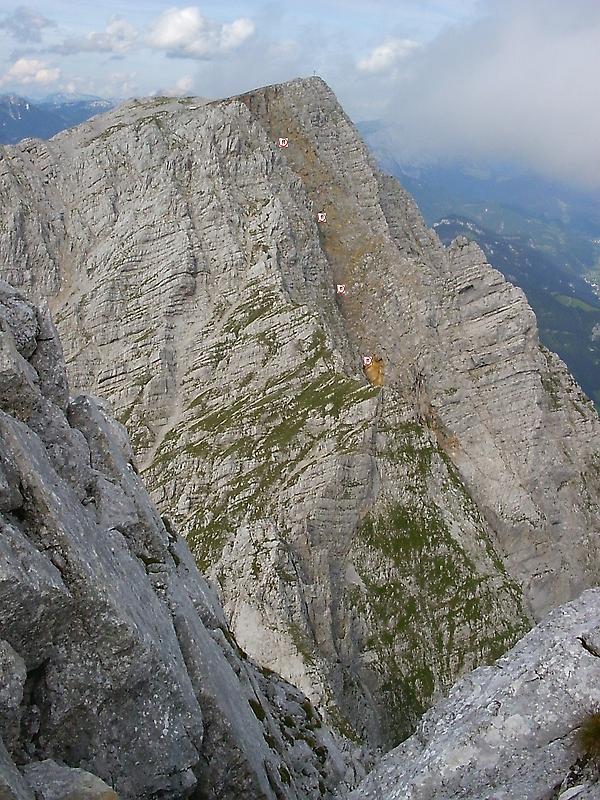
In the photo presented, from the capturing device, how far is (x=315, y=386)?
228 ft

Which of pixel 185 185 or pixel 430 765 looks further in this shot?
pixel 185 185

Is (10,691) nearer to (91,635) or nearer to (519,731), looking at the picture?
(91,635)

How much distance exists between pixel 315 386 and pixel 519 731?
53.6m

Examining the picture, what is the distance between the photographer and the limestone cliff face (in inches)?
2270

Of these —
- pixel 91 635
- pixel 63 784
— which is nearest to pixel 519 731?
pixel 63 784

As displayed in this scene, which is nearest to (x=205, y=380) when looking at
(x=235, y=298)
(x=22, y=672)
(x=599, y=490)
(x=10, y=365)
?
(x=235, y=298)

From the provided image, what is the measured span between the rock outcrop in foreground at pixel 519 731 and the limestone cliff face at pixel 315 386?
3177cm

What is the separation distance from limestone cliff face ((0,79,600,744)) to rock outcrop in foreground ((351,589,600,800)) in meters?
31.8

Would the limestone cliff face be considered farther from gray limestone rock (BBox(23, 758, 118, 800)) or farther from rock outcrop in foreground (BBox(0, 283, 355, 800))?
gray limestone rock (BBox(23, 758, 118, 800))

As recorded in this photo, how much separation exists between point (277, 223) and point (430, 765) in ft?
235

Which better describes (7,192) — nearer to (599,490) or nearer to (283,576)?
(283,576)

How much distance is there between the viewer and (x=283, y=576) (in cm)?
5578

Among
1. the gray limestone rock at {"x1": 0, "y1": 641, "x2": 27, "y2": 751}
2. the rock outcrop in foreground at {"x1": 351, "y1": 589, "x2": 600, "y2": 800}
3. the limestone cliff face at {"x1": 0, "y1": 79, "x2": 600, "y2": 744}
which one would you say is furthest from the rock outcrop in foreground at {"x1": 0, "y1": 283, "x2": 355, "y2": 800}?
the limestone cliff face at {"x1": 0, "y1": 79, "x2": 600, "y2": 744}

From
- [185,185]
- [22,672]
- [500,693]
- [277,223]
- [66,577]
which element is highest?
[185,185]
